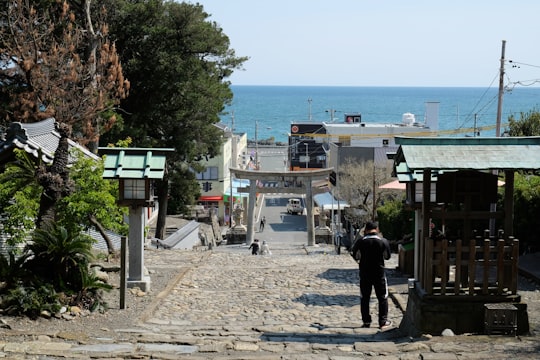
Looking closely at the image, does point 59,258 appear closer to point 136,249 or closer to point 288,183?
point 136,249

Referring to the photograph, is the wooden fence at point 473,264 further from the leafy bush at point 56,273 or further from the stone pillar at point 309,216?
the stone pillar at point 309,216

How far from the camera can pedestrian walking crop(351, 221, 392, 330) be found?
1003 cm

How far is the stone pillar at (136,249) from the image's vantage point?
13.1 m

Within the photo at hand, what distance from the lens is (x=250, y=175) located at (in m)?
34.0

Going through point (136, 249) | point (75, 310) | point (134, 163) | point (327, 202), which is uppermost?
point (134, 163)

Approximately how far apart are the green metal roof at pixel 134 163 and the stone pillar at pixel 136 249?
75 cm

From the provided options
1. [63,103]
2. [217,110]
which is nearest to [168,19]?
[217,110]

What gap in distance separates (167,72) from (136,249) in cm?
1730

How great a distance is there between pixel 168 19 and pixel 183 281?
58.2 ft

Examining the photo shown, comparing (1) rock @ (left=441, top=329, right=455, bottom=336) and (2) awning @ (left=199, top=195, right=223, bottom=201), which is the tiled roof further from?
(2) awning @ (left=199, top=195, right=223, bottom=201)

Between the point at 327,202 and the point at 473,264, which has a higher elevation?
the point at 327,202

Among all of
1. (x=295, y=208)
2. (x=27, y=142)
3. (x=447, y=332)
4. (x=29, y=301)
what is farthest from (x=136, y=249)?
(x=295, y=208)

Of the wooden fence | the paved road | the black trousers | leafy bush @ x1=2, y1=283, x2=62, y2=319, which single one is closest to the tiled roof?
the paved road

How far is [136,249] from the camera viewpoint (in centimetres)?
1322
